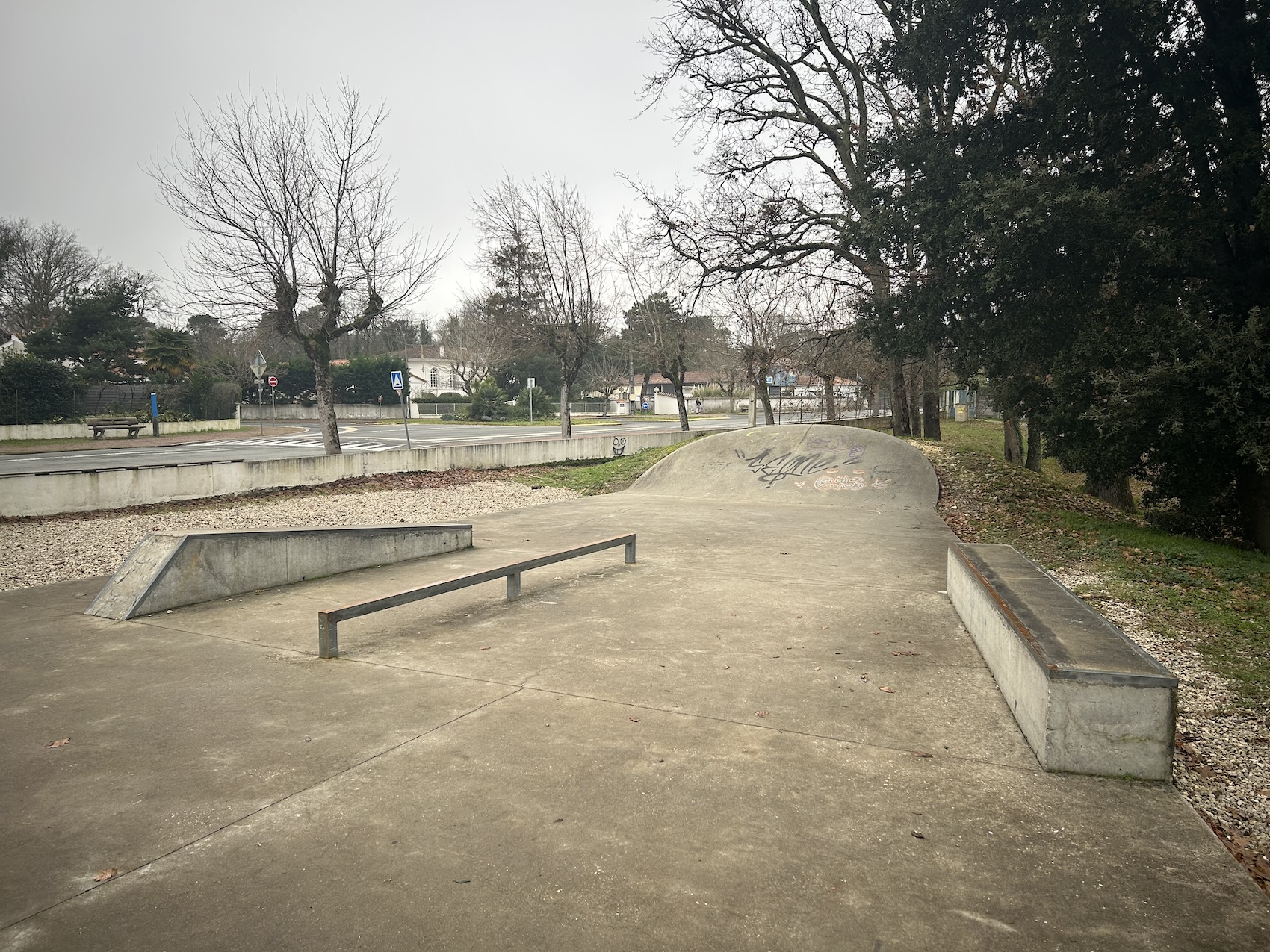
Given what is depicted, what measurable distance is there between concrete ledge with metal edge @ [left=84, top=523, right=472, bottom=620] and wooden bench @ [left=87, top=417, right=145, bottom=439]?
82.3ft

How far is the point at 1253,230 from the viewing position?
9883 millimetres

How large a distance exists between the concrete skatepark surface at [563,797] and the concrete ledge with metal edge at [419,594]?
0.17m

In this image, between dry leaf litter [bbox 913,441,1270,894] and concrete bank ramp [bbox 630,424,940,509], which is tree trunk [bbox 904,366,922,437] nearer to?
concrete bank ramp [bbox 630,424,940,509]

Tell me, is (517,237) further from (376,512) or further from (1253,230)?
(1253,230)

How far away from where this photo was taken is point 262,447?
87.8ft

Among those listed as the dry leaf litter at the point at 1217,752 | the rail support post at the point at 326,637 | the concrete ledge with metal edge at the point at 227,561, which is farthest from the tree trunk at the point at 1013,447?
the rail support post at the point at 326,637

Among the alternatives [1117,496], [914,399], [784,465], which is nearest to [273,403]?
[914,399]

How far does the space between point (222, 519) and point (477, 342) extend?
46620 millimetres

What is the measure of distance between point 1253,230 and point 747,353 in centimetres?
1816

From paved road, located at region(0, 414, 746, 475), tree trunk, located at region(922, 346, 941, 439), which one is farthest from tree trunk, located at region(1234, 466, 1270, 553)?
paved road, located at region(0, 414, 746, 475)

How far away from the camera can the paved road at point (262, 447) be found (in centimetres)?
1936

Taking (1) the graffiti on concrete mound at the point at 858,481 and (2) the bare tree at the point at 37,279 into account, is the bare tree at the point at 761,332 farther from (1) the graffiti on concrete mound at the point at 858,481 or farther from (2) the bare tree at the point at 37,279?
(2) the bare tree at the point at 37,279

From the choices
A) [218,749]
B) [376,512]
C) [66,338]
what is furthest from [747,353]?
[66,338]

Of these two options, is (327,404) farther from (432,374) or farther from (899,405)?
(432,374)
